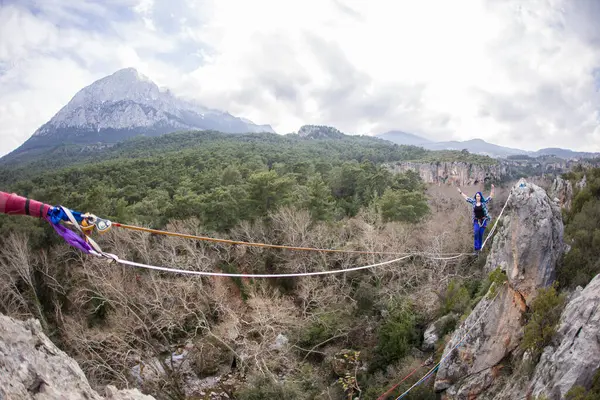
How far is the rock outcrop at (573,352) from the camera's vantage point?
5.96 metres

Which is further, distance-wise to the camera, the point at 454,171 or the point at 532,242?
the point at 454,171

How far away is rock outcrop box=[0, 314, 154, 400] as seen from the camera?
5406mm

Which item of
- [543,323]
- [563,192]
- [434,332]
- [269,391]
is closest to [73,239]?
[543,323]

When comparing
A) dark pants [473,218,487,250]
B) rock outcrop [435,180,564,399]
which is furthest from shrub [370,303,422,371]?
dark pants [473,218,487,250]

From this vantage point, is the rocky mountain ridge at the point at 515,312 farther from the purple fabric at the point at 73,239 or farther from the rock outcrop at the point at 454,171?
the rock outcrop at the point at 454,171

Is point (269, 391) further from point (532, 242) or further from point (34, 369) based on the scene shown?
point (532, 242)

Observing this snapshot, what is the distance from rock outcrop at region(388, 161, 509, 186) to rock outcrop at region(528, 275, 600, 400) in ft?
247

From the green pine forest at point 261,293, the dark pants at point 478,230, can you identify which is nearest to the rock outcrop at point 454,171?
the green pine forest at point 261,293

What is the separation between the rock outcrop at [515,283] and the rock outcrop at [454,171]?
7271cm

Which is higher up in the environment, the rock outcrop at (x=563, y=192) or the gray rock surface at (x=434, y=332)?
the rock outcrop at (x=563, y=192)

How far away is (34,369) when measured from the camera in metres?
5.93

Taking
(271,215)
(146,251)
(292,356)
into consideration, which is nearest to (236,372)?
(292,356)

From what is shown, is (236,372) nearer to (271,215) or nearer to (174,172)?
(271,215)

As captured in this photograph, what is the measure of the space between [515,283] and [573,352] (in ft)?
9.49
